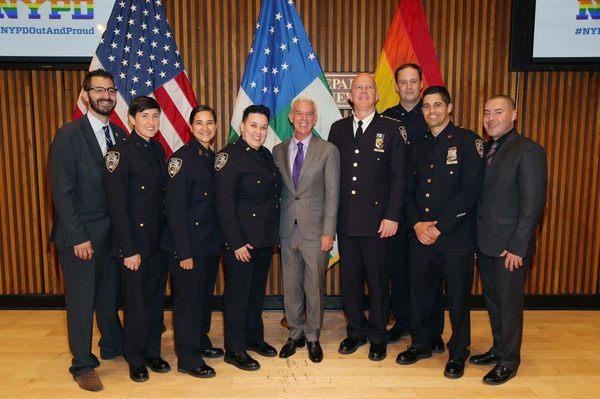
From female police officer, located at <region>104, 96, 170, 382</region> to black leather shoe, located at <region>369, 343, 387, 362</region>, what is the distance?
4.87ft

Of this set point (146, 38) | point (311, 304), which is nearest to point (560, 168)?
point (311, 304)

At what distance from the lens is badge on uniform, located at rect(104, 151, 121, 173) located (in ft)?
9.60

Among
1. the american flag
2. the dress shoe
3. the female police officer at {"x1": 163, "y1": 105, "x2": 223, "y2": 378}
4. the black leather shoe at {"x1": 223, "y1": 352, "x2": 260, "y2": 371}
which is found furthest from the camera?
the american flag

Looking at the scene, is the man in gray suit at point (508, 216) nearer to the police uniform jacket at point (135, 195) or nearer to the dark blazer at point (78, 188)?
the police uniform jacket at point (135, 195)

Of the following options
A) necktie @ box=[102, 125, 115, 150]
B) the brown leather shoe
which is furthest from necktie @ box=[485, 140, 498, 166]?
the brown leather shoe

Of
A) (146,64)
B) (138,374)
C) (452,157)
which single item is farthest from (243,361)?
(146,64)

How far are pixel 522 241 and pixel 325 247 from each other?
1271 millimetres

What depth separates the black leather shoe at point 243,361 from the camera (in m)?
3.36

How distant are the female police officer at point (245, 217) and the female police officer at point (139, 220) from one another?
41 cm

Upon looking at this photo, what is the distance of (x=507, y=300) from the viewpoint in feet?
10.5

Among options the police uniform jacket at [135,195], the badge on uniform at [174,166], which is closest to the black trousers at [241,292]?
the police uniform jacket at [135,195]

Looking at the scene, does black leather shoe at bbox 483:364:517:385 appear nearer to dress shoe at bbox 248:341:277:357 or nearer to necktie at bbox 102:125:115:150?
dress shoe at bbox 248:341:277:357

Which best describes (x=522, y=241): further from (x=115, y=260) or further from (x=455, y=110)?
(x=115, y=260)

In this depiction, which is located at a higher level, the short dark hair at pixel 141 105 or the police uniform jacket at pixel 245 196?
the short dark hair at pixel 141 105
